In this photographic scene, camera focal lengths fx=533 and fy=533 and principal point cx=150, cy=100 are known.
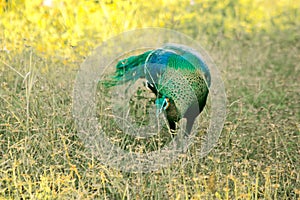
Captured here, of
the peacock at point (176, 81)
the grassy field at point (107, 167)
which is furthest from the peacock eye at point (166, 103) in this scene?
the grassy field at point (107, 167)

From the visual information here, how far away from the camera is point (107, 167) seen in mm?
2797

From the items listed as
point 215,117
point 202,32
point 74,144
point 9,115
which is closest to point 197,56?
point 215,117

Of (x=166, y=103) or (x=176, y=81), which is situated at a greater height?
(x=176, y=81)

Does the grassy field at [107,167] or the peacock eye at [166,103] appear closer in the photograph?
the grassy field at [107,167]

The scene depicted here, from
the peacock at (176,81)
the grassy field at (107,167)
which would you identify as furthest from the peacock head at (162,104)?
the grassy field at (107,167)

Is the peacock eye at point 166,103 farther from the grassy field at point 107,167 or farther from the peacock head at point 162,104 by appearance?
the grassy field at point 107,167

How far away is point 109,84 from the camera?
3338 millimetres

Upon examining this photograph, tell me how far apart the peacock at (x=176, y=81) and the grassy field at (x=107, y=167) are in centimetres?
24

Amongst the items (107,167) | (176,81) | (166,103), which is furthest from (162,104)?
(107,167)

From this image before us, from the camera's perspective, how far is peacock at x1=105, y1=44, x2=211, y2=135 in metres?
2.89

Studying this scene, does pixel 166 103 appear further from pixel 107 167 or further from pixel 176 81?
pixel 107 167

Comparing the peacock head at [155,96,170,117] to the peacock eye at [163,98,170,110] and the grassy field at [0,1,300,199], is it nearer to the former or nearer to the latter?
the peacock eye at [163,98,170,110]

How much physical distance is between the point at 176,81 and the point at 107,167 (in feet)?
1.95

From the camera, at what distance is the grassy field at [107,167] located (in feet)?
8.50
